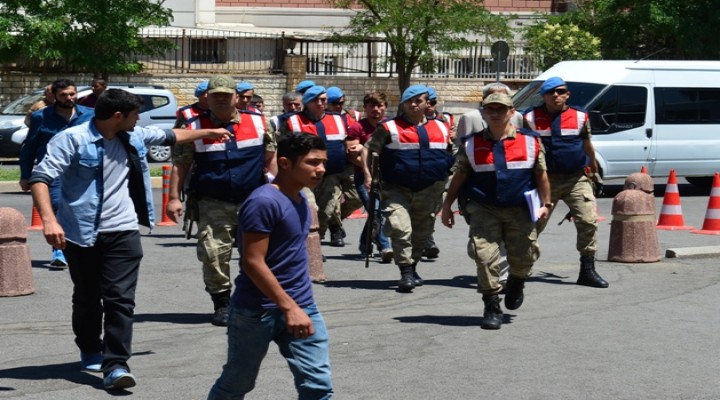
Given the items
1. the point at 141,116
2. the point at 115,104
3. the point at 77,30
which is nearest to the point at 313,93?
the point at 115,104

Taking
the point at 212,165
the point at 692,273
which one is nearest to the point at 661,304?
the point at 692,273

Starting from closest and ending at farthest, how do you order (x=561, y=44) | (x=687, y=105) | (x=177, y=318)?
(x=177, y=318), (x=687, y=105), (x=561, y=44)

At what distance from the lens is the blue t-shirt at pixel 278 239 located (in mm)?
5949

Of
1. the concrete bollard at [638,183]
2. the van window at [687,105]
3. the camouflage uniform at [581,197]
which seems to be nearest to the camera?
the camouflage uniform at [581,197]

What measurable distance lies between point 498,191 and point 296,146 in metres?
3.67

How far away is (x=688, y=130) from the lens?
21.5 metres

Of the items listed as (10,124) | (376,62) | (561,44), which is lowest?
(10,124)

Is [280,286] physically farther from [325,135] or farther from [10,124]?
[10,124]

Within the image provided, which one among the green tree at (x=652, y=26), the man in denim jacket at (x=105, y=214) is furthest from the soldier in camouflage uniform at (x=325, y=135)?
the green tree at (x=652, y=26)

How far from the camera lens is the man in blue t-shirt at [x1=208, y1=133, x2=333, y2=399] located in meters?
5.93

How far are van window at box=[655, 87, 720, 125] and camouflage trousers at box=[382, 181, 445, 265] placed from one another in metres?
10.6

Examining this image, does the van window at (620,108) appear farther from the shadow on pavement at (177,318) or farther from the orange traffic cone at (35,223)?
the shadow on pavement at (177,318)

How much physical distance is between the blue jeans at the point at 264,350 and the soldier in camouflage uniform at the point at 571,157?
5817 mm

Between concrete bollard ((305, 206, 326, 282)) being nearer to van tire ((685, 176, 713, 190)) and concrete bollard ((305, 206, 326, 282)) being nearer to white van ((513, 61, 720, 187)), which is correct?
white van ((513, 61, 720, 187))
